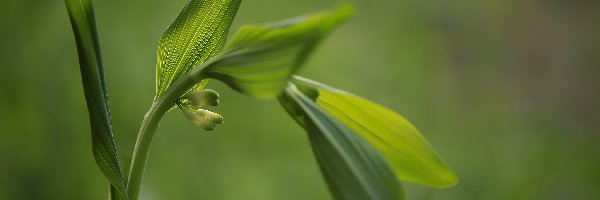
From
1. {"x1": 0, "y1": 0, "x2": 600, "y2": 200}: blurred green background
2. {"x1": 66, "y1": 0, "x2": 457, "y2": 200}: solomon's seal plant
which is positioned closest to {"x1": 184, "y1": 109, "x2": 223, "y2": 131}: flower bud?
{"x1": 66, "y1": 0, "x2": 457, "y2": 200}: solomon's seal plant

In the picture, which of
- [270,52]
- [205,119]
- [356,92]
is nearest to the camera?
[270,52]

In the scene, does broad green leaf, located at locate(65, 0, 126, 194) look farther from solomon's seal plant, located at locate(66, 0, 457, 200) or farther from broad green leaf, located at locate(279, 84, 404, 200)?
broad green leaf, located at locate(279, 84, 404, 200)

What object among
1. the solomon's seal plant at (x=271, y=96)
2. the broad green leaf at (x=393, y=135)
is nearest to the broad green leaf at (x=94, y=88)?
the solomon's seal plant at (x=271, y=96)

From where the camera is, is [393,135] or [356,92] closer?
[393,135]

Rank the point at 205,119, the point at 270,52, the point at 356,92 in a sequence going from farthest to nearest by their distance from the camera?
1. the point at 356,92
2. the point at 205,119
3. the point at 270,52

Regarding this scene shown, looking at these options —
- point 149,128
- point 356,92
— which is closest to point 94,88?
point 149,128

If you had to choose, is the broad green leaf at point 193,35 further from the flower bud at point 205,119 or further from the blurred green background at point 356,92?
the blurred green background at point 356,92

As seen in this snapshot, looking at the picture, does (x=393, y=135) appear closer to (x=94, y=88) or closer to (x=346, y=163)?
(x=346, y=163)

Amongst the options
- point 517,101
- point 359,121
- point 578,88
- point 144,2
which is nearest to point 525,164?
point 517,101
